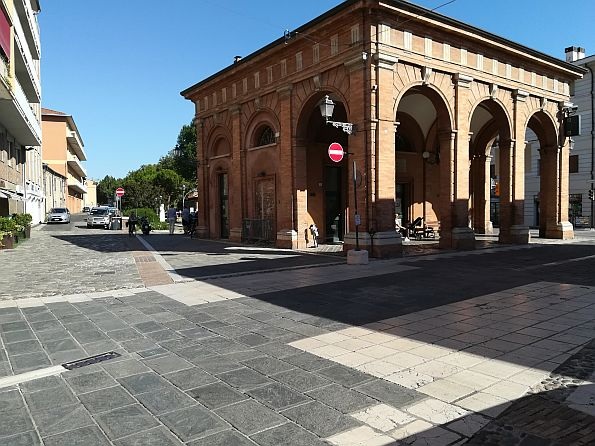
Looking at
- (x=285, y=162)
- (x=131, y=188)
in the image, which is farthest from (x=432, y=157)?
(x=131, y=188)

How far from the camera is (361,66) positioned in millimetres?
14023

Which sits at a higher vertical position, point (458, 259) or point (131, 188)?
point (131, 188)

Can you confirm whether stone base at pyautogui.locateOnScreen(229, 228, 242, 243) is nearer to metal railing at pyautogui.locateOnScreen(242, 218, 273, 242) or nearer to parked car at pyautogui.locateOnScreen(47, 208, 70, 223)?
metal railing at pyautogui.locateOnScreen(242, 218, 273, 242)

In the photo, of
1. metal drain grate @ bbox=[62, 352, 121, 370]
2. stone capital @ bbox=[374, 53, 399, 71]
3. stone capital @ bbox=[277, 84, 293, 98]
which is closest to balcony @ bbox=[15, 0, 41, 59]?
stone capital @ bbox=[277, 84, 293, 98]

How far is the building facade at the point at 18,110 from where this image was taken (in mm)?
22903

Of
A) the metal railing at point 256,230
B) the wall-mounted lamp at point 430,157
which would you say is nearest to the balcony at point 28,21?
the metal railing at point 256,230

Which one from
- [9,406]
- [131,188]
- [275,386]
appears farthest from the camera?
[131,188]

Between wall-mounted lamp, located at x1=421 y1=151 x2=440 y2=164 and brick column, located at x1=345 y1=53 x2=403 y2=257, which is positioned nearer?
brick column, located at x1=345 y1=53 x2=403 y2=257

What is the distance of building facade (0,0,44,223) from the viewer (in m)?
22.9

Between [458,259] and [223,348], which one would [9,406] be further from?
[458,259]

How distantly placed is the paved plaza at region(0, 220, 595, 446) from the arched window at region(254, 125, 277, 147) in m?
10.7

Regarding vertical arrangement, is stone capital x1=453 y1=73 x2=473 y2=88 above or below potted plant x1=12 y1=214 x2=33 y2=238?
above

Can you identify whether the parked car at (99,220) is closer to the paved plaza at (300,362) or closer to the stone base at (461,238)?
the paved plaza at (300,362)

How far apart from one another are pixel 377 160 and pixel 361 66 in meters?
2.96
